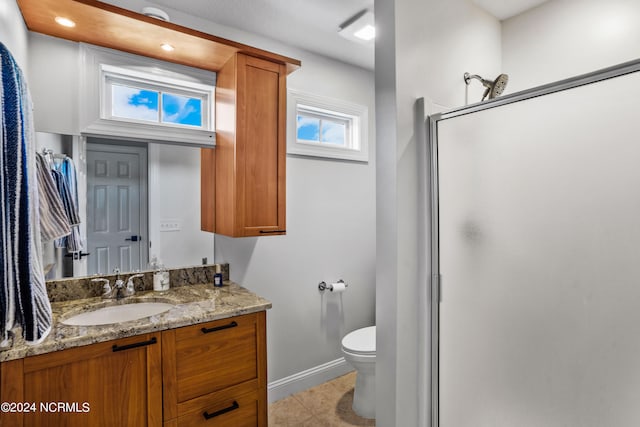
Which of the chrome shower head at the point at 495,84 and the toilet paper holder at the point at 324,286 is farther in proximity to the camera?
the toilet paper holder at the point at 324,286

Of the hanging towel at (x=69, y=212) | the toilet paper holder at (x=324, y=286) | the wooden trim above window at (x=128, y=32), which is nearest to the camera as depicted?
the wooden trim above window at (x=128, y=32)

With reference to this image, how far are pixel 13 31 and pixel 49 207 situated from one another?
73 cm

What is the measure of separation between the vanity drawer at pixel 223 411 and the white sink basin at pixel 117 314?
49 centimetres

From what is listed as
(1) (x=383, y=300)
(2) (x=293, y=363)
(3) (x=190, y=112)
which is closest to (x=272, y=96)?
(3) (x=190, y=112)

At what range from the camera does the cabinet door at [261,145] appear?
198cm

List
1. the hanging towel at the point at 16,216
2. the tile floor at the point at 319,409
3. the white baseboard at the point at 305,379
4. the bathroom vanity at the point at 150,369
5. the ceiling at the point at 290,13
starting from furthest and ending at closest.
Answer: the white baseboard at the point at 305,379, the tile floor at the point at 319,409, the ceiling at the point at 290,13, the bathroom vanity at the point at 150,369, the hanging towel at the point at 16,216

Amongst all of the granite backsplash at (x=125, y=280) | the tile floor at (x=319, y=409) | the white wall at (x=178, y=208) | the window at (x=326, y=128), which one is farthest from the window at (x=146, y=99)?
the tile floor at (x=319, y=409)

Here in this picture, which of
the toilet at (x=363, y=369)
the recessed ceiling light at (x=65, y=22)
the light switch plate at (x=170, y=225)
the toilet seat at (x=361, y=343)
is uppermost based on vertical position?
the recessed ceiling light at (x=65, y=22)

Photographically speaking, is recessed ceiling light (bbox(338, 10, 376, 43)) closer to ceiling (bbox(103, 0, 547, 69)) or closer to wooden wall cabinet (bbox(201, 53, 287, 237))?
ceiling (bbox(103, 0, 547, 69))

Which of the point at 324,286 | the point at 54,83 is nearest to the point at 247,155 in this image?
the point at 54,83

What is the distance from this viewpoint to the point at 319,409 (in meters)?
2.32

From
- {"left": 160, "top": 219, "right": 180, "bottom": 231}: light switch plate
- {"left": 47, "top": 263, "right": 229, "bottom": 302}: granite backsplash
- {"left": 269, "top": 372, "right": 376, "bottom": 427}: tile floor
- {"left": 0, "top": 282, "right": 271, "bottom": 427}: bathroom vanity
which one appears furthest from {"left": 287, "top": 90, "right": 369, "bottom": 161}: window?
{"left": 269, "top": 372, "right": 376, "bottom": 427}: tile floor

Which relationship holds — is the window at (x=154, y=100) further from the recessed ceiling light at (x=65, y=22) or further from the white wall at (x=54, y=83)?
the recessed ceiling light at (x=65, y=22)

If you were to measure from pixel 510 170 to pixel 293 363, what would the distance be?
1.98 m
